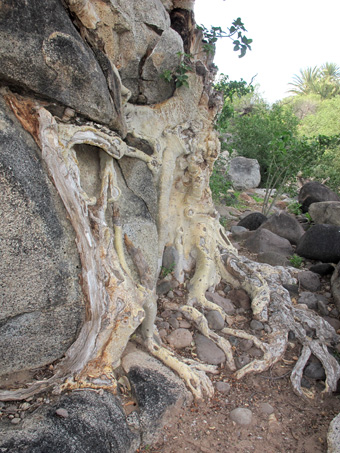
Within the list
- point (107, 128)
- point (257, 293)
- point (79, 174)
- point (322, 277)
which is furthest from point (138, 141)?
point (322, 277)

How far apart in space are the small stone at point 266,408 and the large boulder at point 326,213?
5636mm

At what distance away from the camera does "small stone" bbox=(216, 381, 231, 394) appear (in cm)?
343

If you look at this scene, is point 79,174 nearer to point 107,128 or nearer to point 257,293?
point 107,128

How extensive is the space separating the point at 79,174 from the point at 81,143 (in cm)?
28

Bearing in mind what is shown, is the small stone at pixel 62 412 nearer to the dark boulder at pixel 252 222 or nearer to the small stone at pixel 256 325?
the small stone at pixel 256 325

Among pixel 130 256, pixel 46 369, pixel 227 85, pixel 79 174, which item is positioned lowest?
pixel 46 369

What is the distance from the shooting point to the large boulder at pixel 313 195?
1000cm

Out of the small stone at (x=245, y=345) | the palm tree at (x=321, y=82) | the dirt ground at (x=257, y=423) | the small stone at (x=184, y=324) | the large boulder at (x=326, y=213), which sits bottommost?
the dirt ground at (x=257, y=423)

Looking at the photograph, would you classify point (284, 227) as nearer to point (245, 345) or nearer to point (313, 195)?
point (313, 195)

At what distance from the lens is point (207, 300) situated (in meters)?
4.34

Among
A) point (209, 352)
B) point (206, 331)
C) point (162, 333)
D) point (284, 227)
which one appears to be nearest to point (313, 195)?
point (284, 227)

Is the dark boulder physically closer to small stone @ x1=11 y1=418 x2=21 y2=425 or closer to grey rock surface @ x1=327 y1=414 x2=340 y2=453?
grey rock surface @ x1=327 y1=414 x2=340 y2=453

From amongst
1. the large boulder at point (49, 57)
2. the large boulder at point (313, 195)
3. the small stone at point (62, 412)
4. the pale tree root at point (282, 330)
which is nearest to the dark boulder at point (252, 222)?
the large boulder at point (313, 195)

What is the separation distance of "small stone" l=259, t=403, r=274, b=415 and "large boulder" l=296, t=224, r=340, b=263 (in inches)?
141
